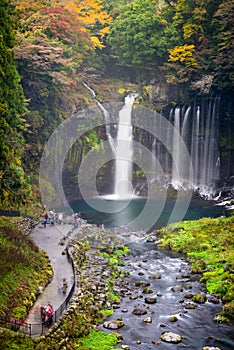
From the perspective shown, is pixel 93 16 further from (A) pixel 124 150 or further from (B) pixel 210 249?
(B) pixel 210 249

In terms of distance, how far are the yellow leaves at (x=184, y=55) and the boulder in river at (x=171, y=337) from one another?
31453 mm

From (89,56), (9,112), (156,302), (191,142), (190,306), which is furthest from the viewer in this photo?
(89,56)

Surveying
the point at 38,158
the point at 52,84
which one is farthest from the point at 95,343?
the point at 52,84

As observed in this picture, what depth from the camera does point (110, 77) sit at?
4925 centimetres

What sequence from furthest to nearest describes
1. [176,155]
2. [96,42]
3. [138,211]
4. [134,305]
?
[96,42], [176,155], [138,211], [134,305]

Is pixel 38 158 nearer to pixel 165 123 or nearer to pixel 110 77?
pixel 165 123

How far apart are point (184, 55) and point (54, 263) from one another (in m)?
28.4

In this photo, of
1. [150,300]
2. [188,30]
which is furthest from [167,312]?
[188,30]

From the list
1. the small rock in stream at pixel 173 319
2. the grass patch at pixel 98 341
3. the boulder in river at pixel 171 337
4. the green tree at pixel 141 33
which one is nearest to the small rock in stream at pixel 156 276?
the small rock in stream at pixel 173 319

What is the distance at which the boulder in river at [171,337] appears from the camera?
14016mm

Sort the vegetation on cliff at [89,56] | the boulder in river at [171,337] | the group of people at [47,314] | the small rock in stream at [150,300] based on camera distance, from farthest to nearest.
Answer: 1. the vegetation on cliff at [89,56]
2. the small rock in stream at [150,300]
3. the boulder in river at [171,337]
4. the group of people at [47,314]

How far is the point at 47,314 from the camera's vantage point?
45.5 feet

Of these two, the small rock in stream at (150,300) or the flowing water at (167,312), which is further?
the small rock in stream at (150,300)

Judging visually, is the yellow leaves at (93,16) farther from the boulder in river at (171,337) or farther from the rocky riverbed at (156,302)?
the boulder in river at (171,337)
